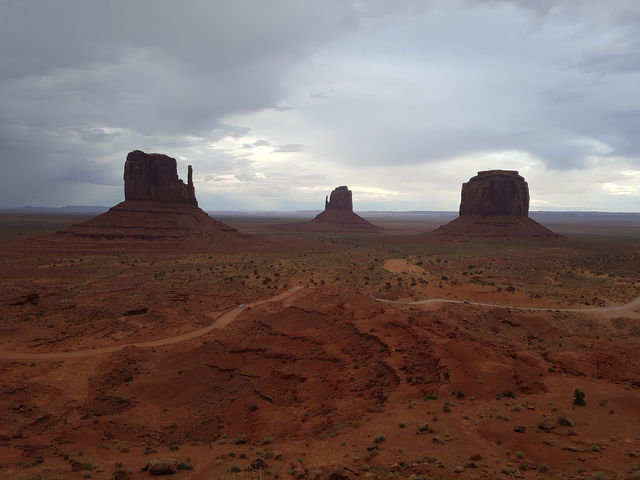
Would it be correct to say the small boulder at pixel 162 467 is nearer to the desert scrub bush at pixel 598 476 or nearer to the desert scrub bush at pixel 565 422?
the desert scrub bush at pixel 598 476

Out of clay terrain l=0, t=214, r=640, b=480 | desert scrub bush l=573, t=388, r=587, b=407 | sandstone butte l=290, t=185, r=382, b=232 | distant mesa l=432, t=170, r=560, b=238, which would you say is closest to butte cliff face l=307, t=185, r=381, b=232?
sandstone butte l=290, t=185, r=382, b=232

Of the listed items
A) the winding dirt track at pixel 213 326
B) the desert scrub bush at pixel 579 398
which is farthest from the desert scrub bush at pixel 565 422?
the winding dirt track at pixel 213 326

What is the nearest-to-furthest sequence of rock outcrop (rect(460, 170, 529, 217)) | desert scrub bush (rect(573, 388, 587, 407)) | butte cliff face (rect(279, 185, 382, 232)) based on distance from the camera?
desert scrub bush (rect(573, 388, 587, 407)) < rock outcrop (rect(460, 170, 529, 217)) < butte cliff face (rect(279, 185, 382, 232))

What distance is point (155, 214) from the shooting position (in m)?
77.9

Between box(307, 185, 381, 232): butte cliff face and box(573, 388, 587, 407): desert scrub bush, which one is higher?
box(307, 185, 381, 232): butte cliff face

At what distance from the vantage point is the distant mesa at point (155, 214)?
2847 inches

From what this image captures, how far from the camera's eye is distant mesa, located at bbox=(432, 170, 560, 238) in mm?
92875

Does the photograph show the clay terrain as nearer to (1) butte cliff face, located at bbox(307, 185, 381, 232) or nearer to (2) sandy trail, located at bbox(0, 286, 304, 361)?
(2) sandy trail, located at bbox(0, 286, 304, 361)

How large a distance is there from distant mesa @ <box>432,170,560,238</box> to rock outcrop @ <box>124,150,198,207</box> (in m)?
71.5

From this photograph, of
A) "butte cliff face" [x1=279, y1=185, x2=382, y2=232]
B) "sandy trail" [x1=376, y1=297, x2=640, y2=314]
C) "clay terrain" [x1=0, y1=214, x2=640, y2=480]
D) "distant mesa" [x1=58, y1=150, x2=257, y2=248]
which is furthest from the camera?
"butte cliff face" [x1=279, y1=185, x2=382, y2=232]

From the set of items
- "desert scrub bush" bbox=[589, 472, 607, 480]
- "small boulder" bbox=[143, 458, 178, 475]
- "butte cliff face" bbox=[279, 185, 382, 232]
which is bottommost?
"small boulder" bbox=[143, 458, 178, 475]

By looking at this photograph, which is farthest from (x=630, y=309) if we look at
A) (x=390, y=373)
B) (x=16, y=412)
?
(x=16, y=412)

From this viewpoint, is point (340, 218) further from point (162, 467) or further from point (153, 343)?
point (162, 467)

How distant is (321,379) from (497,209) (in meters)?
95.1
